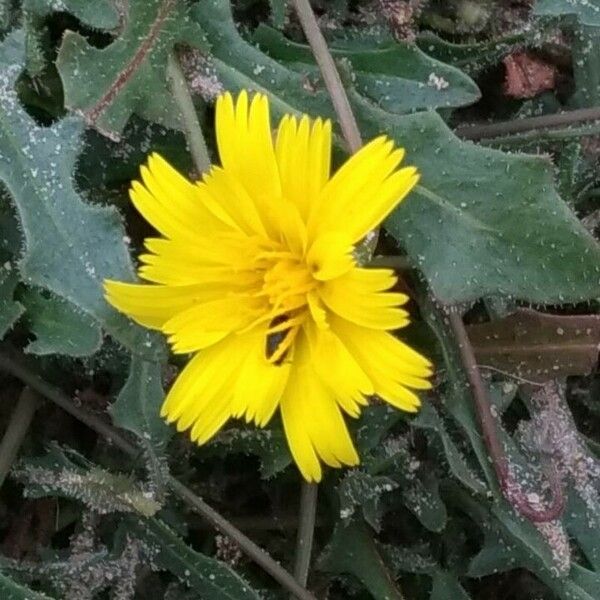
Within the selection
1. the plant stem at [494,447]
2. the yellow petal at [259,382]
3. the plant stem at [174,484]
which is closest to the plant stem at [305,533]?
the plant stem at [174,484]

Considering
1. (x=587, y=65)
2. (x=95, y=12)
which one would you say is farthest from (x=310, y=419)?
(x=587, y=65)

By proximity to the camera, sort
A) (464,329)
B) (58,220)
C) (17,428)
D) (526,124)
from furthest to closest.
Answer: (17,428) < (526,124) < (464,329) < (58,220)

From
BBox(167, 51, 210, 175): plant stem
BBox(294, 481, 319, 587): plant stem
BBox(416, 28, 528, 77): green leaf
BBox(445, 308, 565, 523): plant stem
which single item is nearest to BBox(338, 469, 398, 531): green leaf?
BBox(294, 481, 319, 587): plant stem

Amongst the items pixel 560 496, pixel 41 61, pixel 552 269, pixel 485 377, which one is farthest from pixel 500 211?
pixel 41 61

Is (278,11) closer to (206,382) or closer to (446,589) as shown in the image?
(206,382)

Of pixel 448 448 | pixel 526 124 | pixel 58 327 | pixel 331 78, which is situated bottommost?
pixel 448 448

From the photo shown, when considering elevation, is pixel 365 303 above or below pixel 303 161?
below
